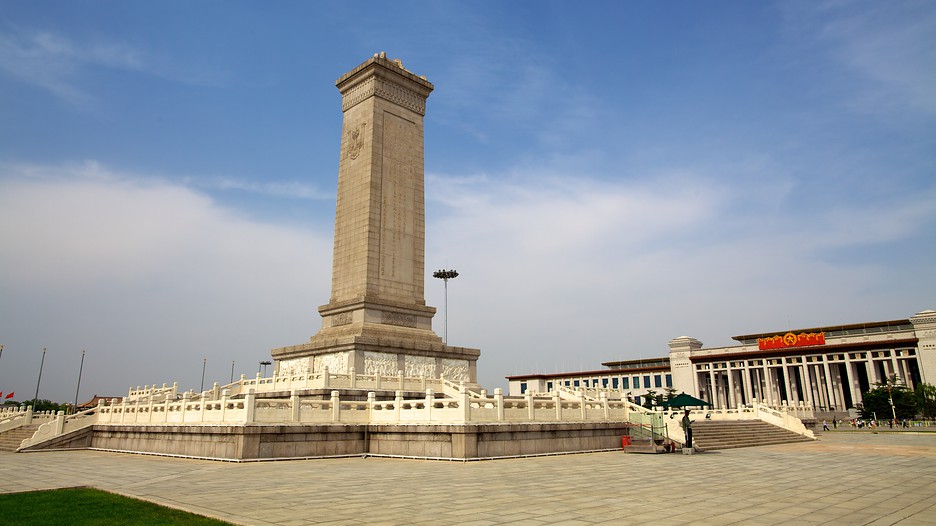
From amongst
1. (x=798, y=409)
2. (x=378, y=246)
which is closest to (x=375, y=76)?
(x=378, y=246)

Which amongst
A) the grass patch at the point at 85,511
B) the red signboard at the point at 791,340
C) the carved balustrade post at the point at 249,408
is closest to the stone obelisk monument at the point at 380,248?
the carved balustrade post at the point at 249,408

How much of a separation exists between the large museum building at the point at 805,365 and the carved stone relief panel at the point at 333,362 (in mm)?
36107

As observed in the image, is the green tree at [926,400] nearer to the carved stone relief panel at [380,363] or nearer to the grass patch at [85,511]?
the carved stone relief panel at [380,363]

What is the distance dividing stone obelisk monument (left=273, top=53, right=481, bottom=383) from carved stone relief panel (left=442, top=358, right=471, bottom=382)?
0.05 meters

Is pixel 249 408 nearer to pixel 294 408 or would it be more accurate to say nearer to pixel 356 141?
pixel 294 408

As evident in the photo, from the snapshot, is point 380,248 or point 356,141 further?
point 356,141

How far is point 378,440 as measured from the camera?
784 inches

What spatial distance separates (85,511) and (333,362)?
21.5 m

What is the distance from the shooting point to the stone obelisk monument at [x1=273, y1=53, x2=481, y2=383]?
1223 inches

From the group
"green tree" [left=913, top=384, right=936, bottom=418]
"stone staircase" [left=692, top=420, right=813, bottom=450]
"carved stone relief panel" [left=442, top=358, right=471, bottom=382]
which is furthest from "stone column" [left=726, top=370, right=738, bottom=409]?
"carved stone relief panel" [left=442, top=358, right=471, bottom=382]

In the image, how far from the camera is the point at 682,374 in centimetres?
7194

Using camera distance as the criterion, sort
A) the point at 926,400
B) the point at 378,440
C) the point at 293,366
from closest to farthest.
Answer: the point at 378,440, the point at 293,366, the point at 926,400

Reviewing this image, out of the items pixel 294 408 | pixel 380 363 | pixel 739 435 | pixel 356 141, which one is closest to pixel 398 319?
pixel 380 363

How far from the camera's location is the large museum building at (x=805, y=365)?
61281 mm
